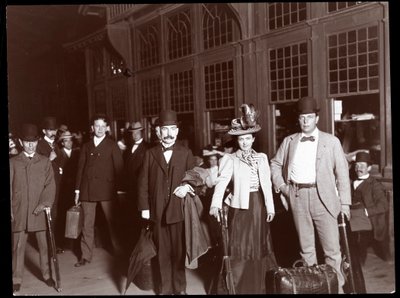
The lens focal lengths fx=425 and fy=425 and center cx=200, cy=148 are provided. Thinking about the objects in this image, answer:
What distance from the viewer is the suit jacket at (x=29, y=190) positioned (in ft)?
14.1

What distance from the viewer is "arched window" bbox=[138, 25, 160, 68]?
6.49m

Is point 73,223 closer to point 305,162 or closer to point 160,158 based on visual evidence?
point 160,158

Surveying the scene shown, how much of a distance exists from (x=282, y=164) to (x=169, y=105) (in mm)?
2765

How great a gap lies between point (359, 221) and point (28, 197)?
130 inches

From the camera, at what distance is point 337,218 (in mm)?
4004

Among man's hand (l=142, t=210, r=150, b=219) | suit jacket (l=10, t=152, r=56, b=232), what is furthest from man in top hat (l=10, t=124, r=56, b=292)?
man's hand (l=142, t=210, r=150, b=219)

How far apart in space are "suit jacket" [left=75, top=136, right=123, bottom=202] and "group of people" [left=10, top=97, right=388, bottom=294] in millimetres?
680

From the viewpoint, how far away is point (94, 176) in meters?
5.07

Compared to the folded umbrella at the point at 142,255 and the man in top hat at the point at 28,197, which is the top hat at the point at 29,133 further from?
the folded umbrella at the point at 142,255

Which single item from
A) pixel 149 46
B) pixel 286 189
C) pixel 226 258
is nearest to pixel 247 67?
pixel 149 46

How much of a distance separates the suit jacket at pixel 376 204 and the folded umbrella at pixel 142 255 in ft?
7.11

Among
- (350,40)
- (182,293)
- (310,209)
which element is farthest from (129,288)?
(350,40)

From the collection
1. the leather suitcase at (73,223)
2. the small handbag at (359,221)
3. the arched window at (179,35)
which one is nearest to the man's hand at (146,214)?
the leather suitcase at (73,223)

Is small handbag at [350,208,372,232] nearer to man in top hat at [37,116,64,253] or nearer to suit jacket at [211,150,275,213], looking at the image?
suit jacket at [211,150,275,213]
